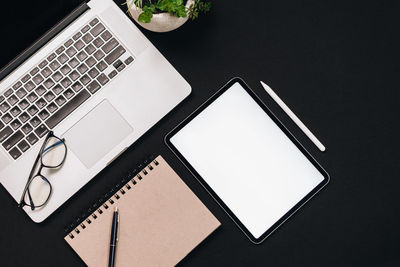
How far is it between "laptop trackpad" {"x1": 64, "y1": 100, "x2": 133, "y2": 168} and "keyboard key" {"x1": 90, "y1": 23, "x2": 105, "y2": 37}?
15 centimetres

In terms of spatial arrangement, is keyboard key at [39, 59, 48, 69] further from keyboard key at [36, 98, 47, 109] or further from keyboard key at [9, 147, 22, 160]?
keyboard key at [9, 147, 22, 160]

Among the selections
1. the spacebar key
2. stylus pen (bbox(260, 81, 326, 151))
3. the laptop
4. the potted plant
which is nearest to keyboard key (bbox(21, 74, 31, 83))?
the laptop

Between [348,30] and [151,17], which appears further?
[348,30]

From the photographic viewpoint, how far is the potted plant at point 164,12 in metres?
1.01

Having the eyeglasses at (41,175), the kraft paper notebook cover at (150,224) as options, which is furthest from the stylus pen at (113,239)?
the eyeglasses at (41,175)

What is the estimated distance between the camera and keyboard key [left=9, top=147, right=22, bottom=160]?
1062 millimetres

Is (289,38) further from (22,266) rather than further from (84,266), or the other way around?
(22,266)

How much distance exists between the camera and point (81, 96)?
42.3 inches

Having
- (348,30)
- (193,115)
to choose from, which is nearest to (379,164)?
(348,30)

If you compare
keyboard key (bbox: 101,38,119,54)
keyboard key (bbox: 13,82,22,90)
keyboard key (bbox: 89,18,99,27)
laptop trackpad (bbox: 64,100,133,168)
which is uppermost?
keyboard key (bbox: 13,82,22,90)

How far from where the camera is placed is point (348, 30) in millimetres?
1125

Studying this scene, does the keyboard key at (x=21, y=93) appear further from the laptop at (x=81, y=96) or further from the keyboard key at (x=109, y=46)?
the keyboard key at (x=109, y=46)

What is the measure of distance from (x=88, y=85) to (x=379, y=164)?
0.69m

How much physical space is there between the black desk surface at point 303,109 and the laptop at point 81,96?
0.04m
